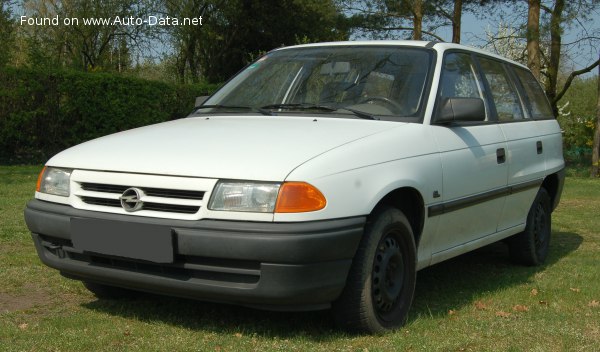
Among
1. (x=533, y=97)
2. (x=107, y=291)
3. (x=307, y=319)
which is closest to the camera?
(x=307, y=319)

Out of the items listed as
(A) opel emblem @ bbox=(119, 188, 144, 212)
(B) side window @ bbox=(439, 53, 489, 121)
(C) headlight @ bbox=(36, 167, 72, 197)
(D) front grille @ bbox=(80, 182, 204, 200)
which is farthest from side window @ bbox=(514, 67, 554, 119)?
(C) headlight @ bbox=(36, 167, 72, 197)

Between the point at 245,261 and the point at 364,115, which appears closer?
the point at 245,261

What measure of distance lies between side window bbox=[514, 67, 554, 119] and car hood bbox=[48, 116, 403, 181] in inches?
101

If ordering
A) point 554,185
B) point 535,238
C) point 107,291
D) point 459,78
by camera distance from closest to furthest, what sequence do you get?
point 107,291
point 459,78
point 535,238
point 554,185

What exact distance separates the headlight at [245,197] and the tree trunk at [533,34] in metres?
16.4

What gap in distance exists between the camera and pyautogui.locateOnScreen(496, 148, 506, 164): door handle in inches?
213

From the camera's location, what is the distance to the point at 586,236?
8.47 m

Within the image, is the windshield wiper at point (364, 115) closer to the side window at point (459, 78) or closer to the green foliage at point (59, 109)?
the side window at point (459, 78)

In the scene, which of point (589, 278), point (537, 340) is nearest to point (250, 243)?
point (537, 340)

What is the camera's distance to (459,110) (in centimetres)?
474

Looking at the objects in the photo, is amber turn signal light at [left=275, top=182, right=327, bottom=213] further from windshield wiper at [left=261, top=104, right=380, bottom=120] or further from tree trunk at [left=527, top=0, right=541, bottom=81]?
tree trunk at [left=527, top=0, right=541, bottom=81]

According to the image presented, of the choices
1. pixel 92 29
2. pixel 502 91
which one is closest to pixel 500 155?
pixel 502 91

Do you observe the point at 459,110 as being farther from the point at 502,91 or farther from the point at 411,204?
the point at 502,91

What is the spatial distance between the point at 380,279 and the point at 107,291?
1791mm
